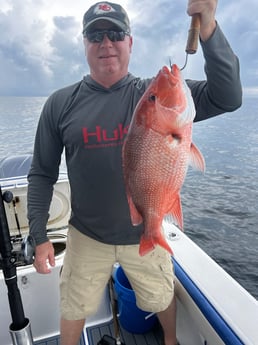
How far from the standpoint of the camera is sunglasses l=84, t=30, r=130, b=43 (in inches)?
65.7

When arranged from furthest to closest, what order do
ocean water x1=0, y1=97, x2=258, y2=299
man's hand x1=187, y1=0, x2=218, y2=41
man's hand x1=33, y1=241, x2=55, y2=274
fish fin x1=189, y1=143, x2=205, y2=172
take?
ocean water x1=0, y1=97, x2=258, y2=299 < man's hand x1=33, y1=241, x2=55, y2=274 < fish fin x1=189, y1=143, x2=205, y2=172 < man's hand x1=187, y1=0, x2=218, y2=41

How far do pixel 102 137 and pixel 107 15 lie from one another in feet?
2.18

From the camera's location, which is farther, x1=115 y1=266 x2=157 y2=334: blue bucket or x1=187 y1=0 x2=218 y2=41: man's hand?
x1=115 y1=266 x2=157 y2=334: blue bucket

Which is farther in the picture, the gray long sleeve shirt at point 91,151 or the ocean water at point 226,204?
the ocean water at point 226,204

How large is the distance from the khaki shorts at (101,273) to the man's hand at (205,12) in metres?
1.33

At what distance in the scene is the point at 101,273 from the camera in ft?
6.85

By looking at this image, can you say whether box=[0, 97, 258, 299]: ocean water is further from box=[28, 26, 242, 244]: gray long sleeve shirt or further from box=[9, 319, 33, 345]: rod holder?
box=[9, 319, 33, 345]: rod holder

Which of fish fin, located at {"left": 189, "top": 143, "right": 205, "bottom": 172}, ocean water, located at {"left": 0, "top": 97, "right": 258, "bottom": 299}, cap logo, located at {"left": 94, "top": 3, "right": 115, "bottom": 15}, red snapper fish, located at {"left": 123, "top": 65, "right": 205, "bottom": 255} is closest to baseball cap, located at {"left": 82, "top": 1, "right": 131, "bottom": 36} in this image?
cap logo, located at {"left": 94, "top": 3, "right": 115, "bottom": 15}

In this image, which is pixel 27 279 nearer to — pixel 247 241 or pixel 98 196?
pixel 98 196

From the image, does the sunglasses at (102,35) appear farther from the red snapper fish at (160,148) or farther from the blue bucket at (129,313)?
the blue bucket at (129,313)

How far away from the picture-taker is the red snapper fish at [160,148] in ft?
3.91

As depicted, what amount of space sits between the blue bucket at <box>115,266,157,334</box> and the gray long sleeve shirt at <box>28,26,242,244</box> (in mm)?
866

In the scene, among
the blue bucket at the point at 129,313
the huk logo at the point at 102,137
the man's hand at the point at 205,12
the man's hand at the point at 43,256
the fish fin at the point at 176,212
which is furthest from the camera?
the blue bucket at the point at 129,313

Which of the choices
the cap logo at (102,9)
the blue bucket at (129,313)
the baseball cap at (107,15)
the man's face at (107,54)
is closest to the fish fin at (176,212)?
the man's face at (107,54)
